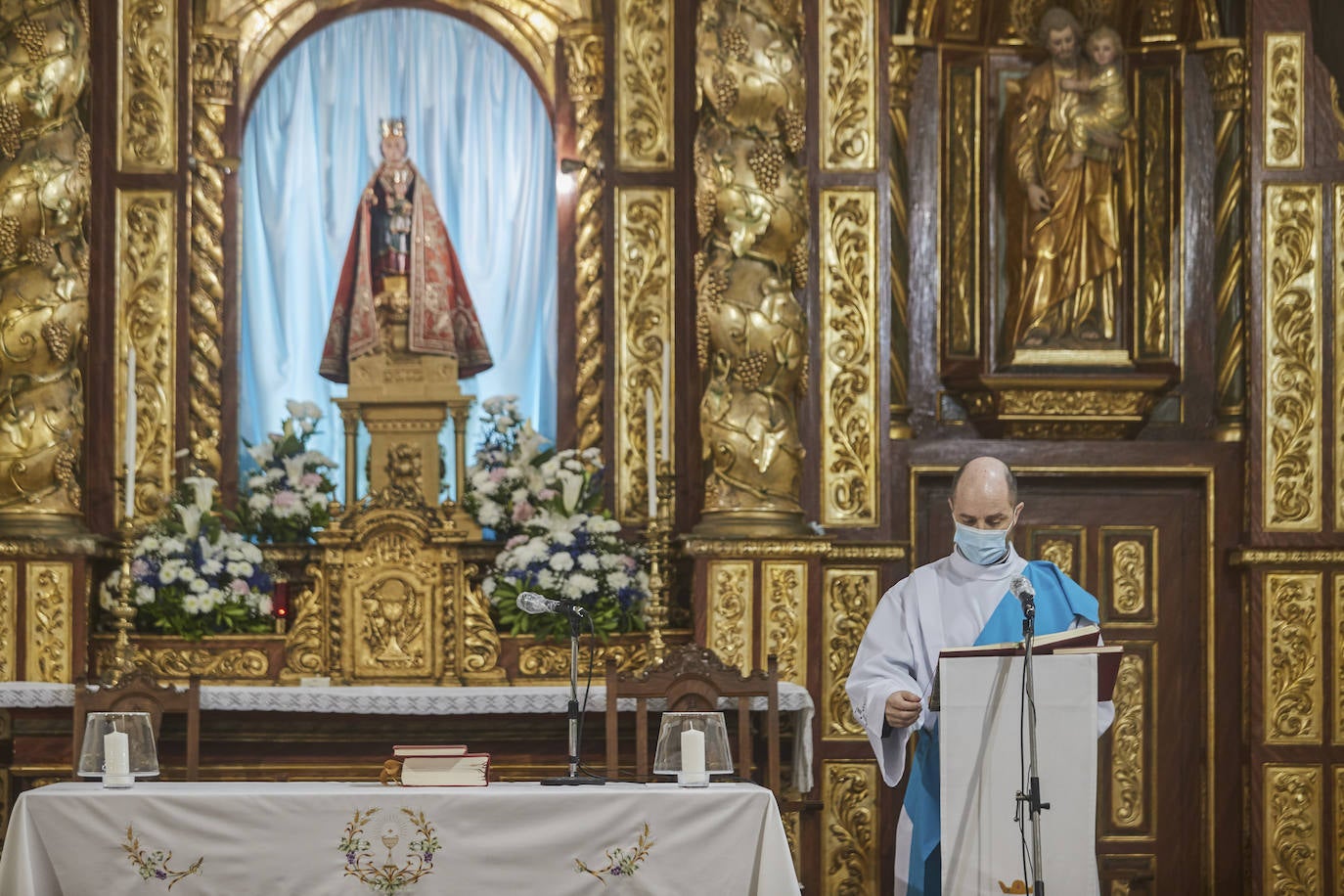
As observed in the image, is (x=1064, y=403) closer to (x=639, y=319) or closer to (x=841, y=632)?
(x=841, y=632)

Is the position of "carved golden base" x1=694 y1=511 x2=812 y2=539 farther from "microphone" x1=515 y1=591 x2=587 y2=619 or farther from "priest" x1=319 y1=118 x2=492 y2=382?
"microphone" x1=515 y1=591 x2=587 y2=619

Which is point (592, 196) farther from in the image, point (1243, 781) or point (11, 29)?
point (1243, 781)

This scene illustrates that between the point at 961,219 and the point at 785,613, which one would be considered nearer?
the point at 785,613

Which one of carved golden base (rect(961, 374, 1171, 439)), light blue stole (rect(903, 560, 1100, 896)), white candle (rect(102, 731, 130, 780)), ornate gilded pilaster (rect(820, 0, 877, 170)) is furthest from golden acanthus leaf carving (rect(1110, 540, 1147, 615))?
white candle (rect(102, 731, 130, 780))

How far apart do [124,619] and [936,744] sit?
3832mm

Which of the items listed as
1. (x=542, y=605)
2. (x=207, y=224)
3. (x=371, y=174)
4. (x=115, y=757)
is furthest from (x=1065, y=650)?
(x=207, y=224)

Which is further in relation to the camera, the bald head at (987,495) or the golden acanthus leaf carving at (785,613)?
the golden acanthus leaf carving at (785,613)

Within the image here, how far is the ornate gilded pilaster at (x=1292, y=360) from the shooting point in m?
8.62

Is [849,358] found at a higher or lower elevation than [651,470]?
higher

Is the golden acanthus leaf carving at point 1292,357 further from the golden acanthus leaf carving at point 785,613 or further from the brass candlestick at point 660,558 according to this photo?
the brass candlestick at point 660,558

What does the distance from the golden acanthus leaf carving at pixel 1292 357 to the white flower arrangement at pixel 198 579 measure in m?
4.73

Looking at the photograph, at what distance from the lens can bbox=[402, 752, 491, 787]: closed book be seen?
17.3 ft

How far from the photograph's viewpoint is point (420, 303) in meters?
8.90

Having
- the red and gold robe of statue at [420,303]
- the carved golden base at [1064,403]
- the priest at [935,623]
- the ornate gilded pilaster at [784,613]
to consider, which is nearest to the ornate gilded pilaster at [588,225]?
the red and gold robe of statue at [420,303]
